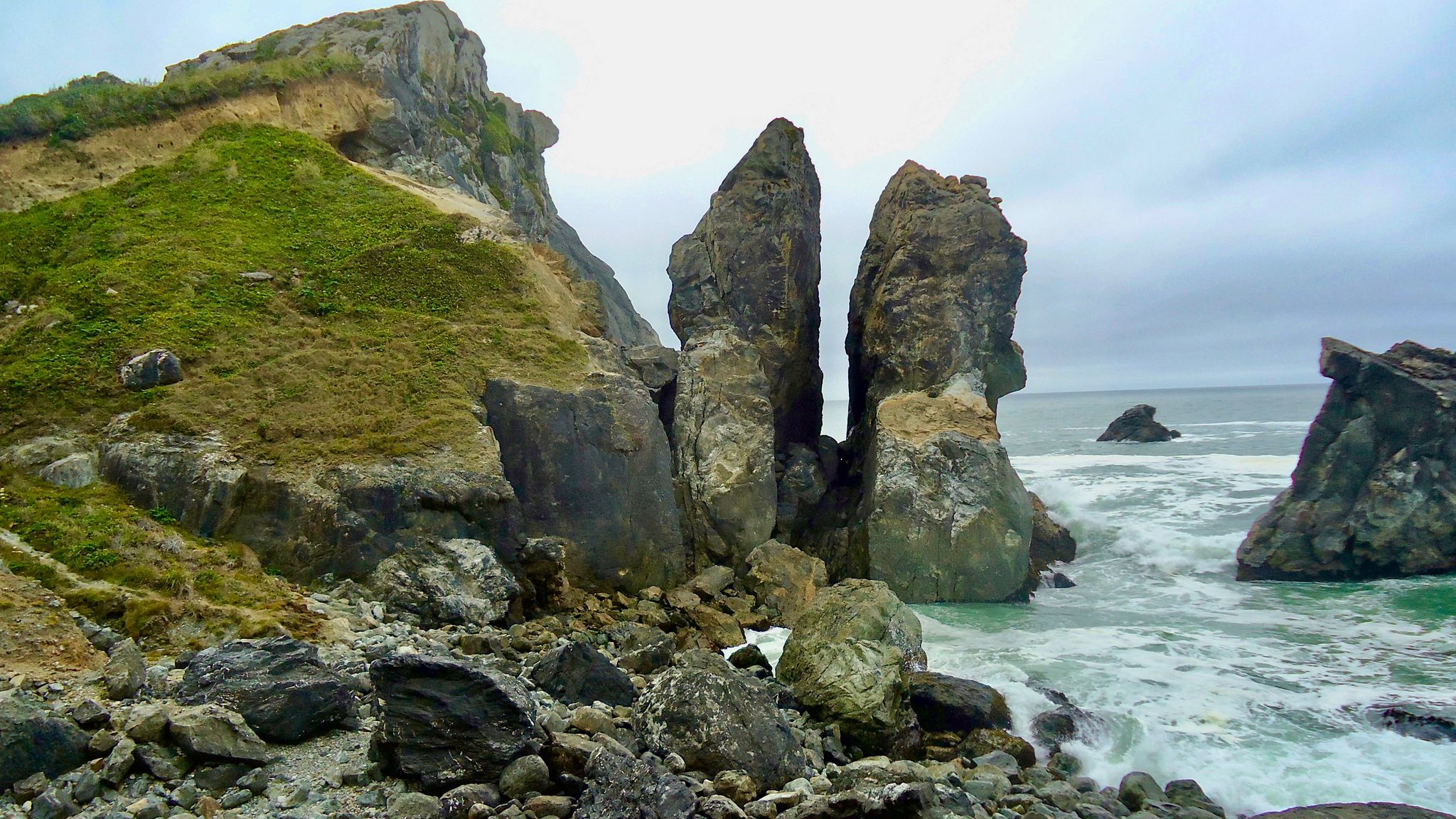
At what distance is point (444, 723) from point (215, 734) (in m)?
1.76

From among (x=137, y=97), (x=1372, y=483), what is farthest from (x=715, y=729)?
(x=1372, y=483)

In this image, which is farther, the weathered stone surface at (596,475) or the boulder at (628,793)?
the weathered stone surface at (596,475)

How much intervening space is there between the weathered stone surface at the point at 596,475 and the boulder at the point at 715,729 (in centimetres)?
787

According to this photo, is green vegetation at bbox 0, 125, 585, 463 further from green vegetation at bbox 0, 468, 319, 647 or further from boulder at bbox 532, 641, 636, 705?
boulder at bbox 532, 641, 636, 705

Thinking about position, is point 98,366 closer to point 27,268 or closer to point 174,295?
point 174,295

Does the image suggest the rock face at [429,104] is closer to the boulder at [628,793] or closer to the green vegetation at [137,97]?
the green vegetation at [137,97]

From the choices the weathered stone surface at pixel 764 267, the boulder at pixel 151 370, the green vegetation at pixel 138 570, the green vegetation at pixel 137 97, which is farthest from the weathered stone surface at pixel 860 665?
the green vegetation at pixel 137 97

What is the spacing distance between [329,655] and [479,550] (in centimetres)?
438

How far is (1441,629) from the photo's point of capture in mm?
17703

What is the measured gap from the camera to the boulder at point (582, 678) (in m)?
8.95

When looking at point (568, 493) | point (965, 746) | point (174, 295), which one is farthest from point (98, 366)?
point (965, 746)

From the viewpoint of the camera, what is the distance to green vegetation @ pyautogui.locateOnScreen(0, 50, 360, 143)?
1962 centimetres

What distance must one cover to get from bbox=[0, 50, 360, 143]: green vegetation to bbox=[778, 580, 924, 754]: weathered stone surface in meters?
22.8

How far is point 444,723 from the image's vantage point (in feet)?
21.7
